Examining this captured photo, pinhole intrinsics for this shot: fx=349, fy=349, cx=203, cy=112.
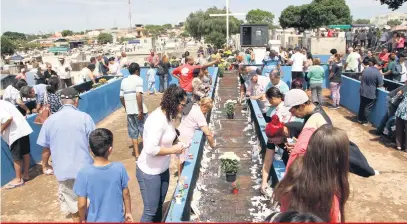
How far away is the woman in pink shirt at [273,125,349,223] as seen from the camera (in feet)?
7.27

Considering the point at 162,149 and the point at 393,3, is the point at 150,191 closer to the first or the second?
the point at 162,149

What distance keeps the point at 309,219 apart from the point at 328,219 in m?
0.85

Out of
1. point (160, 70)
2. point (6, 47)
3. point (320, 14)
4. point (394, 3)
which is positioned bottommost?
point (160, 70)

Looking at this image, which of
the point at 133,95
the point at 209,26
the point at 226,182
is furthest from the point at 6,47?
the point at 226,182

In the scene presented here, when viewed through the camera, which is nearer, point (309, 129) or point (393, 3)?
point (309, 129)

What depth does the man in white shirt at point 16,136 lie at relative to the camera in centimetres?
545

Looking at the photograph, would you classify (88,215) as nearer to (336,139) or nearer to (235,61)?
(336,139)

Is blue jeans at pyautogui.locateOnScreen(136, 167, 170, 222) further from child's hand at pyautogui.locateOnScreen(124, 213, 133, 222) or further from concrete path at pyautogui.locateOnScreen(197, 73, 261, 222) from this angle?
concrete path at pyautogui.locateOnScreen(197, 73, 261, 222)

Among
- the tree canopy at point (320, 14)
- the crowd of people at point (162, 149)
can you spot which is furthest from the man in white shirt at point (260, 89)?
the tree canopy at point (320, 14)

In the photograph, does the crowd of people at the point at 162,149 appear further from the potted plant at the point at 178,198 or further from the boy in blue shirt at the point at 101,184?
the potted plant at the point at 178,198

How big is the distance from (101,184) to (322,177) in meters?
1.86

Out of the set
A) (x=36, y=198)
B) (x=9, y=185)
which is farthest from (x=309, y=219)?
(x=9, y=185)

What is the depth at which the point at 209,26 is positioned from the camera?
46312 millimetres

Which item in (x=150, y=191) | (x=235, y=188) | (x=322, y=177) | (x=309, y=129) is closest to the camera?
(x=322, y=177)
